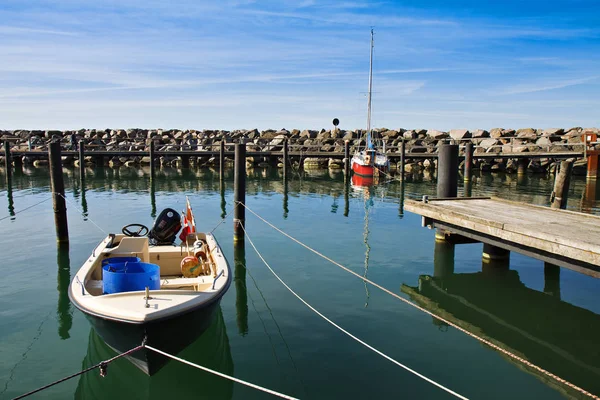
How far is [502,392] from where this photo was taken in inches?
233

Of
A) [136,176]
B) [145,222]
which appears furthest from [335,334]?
[136,176]

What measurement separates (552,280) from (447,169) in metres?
3.49

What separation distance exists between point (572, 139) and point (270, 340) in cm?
4005

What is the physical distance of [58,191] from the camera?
12453 mm

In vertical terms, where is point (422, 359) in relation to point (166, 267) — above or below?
below

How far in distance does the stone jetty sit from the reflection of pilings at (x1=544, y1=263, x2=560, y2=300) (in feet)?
94.7

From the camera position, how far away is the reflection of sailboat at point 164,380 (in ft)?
19.7

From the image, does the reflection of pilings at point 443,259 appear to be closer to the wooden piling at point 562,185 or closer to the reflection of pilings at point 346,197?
the wooden piling at point 562,185

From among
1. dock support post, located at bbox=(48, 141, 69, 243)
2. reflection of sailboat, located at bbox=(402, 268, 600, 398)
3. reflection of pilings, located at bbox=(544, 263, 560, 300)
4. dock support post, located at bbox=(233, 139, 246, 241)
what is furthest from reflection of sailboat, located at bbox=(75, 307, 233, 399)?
reflection of pilings, located at bbox=(544, 263, 560, 300)

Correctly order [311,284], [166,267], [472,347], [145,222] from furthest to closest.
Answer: [145,222]
[311,284]
[166,267]
[472,347]

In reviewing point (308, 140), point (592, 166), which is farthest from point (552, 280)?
point (308, 140)

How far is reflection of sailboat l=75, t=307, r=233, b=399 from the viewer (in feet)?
19.7

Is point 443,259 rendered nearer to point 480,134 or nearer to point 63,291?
point 63,291

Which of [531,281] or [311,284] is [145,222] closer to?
[311,284]
